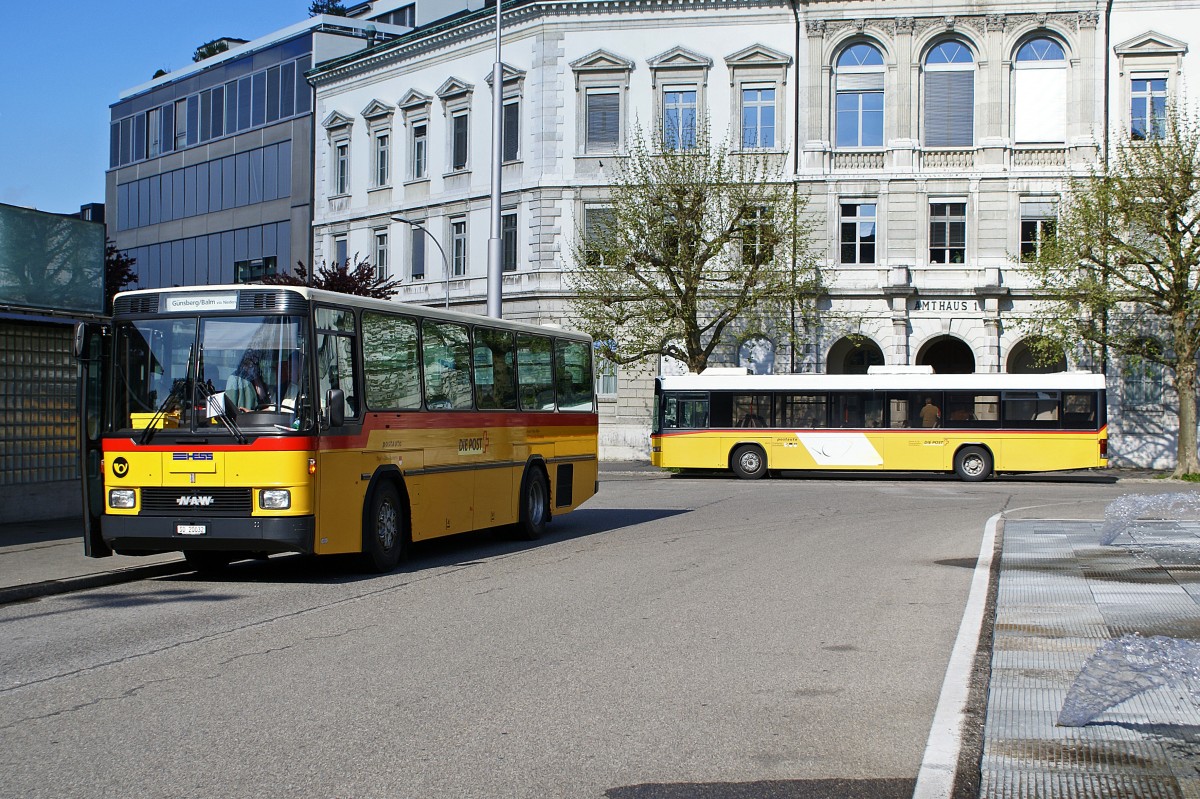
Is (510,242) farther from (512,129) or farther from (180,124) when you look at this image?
(180,124)

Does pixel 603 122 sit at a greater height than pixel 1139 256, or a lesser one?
greater

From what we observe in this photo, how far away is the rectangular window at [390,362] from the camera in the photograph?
13852 millimetres

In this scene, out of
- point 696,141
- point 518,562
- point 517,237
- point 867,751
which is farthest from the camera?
point 517,237

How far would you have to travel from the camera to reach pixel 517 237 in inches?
1879

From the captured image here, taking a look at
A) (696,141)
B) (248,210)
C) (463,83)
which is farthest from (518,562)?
(248,210)

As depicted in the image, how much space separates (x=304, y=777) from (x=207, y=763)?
56cm

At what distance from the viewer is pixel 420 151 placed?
5147cm

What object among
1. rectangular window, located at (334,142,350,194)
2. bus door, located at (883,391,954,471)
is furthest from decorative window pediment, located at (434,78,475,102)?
bus door, located at (883,391,954,471)

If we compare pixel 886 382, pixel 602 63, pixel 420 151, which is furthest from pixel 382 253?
pixel 886 382

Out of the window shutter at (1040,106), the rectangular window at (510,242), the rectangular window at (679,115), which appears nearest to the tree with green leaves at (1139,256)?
the window shutter at (1040,106)

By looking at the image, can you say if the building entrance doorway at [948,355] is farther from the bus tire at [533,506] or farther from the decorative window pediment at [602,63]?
the bus tire at [533,506]

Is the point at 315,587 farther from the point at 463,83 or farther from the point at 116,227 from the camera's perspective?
the point at 116,227

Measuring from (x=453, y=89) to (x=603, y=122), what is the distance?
6435mm

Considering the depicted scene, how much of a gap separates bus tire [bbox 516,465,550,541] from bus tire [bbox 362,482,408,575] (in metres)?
3.67
